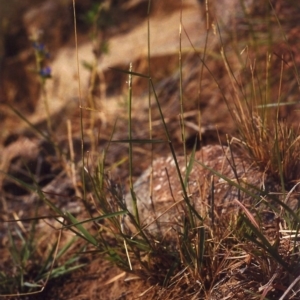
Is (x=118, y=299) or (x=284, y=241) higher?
(x=284, y=241)

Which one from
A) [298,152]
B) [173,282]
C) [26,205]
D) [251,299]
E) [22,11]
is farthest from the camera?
[22,11]

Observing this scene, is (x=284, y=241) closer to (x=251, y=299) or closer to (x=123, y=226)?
(x=251, y=299)

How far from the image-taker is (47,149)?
2.58m

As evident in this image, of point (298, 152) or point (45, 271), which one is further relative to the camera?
point (45, 271)

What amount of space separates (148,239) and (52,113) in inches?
76.4

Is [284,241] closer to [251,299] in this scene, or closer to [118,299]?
[251,299]

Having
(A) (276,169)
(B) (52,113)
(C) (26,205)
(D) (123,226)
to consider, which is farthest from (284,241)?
(B) (52,113)

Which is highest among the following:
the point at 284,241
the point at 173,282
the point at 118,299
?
the point at 284,241

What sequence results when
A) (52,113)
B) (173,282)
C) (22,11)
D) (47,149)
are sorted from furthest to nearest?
(22,11) → (52,113) → (47,149) → (173,282)

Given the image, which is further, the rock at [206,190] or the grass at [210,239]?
the rock at [206,190]

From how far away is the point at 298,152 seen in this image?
162 cm

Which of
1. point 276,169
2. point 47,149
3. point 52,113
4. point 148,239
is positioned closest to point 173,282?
point 148,239

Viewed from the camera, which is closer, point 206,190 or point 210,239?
point 210,239

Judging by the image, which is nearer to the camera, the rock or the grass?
the grass
